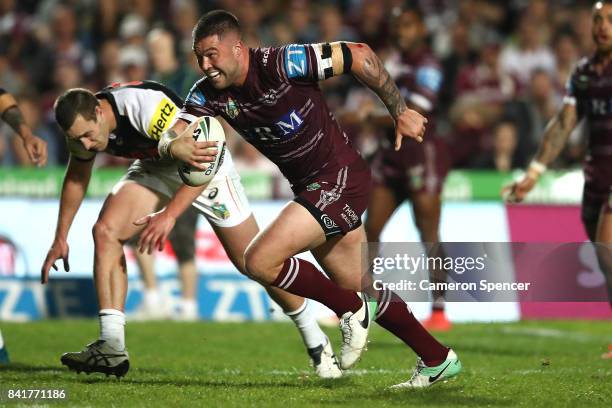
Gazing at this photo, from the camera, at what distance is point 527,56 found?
57.8 feet

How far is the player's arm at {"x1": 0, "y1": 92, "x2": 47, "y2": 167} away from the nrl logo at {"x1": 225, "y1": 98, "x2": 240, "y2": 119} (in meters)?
1.73

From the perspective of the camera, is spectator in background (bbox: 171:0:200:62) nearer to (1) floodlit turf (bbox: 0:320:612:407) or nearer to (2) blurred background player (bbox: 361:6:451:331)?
(2) blurred background player (bbox: 361:6:451:331)

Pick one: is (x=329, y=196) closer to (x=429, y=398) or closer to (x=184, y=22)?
(x=429, y=398)

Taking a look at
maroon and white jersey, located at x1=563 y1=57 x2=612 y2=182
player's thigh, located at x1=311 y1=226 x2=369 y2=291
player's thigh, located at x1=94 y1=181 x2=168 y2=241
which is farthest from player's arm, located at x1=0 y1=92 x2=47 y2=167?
maroon and white jersey, located at x1=563 y1=57 x2=612 y2=182

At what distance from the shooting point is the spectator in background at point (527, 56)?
57.3ft

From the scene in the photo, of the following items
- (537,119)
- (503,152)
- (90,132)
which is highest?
(90,132)

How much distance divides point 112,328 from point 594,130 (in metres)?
4.10

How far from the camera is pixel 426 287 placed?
7.13 m

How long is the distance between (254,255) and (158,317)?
5.97 metres

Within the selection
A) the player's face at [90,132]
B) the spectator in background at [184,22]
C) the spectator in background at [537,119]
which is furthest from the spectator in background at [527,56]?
the player's face at [90,132]

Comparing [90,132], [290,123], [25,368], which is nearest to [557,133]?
[290,123]

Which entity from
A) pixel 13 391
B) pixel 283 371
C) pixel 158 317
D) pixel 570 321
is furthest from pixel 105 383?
pixel 570 321

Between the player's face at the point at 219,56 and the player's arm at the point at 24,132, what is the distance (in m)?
1.77

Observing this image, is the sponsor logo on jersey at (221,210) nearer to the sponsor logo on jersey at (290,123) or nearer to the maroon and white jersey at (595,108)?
the sponsor logo on jersey at (290,123)
